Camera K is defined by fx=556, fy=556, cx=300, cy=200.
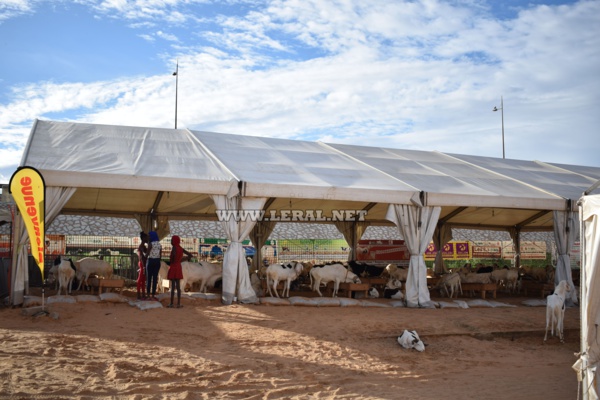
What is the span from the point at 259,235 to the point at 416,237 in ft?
19.9

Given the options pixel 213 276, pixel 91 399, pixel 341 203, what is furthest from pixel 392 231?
pixel 91 399

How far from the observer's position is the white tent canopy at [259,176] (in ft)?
39.7

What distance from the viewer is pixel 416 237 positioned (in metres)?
13.8

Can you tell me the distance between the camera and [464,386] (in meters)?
8.12

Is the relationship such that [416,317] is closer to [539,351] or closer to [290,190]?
[539,351]

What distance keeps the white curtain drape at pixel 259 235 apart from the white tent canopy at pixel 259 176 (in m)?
0.77

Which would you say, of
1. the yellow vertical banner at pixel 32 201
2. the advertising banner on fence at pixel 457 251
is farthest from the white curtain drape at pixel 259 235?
the advertising banner on fence at pixel 457 251

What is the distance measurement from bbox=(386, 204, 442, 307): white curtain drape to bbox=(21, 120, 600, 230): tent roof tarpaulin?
31 cm

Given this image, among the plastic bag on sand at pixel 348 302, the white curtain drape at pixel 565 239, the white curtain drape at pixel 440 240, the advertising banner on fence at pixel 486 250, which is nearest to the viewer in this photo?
the plastic bag on sand at pixel 348 302

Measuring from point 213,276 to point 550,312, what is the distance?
7965 mm

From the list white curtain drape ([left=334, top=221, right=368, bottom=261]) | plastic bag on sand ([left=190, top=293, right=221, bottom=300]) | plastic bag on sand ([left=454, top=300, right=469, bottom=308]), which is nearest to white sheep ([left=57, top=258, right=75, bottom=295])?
plastic bag on sand ([left=190, top=293, right=221, bottom=300])

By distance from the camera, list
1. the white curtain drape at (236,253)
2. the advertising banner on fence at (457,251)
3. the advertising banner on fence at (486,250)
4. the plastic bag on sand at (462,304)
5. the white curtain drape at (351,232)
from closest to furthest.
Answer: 1. the white curtain drape at (236,253)
2. the plastic bag on sand at (462,304)
3. the white curtain drape at (351,232)
4. the advertising banner on fence at (457,251)
5. the advertising banner on fence at (486,250)

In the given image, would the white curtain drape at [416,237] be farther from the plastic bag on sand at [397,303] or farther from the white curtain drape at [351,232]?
the white curtain drape at [351,232]

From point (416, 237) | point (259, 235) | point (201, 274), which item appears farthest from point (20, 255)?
point (416, 237)
